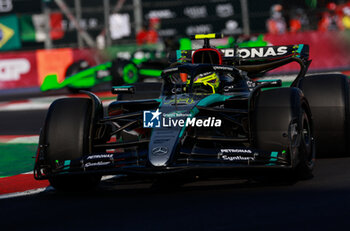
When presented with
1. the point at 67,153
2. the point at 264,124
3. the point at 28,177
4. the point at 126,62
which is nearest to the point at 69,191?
the point at 67,153

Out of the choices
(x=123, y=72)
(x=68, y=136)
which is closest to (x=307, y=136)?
(x=68, y=136)

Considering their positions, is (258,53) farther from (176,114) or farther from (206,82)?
(176,114)

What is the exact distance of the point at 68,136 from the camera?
23.4 feet

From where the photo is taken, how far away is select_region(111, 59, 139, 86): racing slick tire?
19.8 m

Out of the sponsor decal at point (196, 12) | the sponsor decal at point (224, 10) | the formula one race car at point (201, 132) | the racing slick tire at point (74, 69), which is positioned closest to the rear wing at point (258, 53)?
the formula one race car at point (201, 132)

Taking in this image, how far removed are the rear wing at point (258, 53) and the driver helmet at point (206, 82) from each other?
156 cm

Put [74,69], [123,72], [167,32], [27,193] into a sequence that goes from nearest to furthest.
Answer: [27,193] → [123,72] → [74,69] → [167,32]

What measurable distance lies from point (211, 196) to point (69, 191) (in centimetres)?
156

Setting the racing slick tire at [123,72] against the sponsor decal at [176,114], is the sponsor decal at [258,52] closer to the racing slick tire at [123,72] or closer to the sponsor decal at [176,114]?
the sponsor decal at [176,114]

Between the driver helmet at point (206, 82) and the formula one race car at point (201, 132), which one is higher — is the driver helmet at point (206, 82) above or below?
above

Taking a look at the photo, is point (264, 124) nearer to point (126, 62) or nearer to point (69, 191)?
point (69, 191)

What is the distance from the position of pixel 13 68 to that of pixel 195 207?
1966 centimetres

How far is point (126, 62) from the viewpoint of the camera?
2042 cm

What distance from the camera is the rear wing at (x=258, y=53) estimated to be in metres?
9.84
